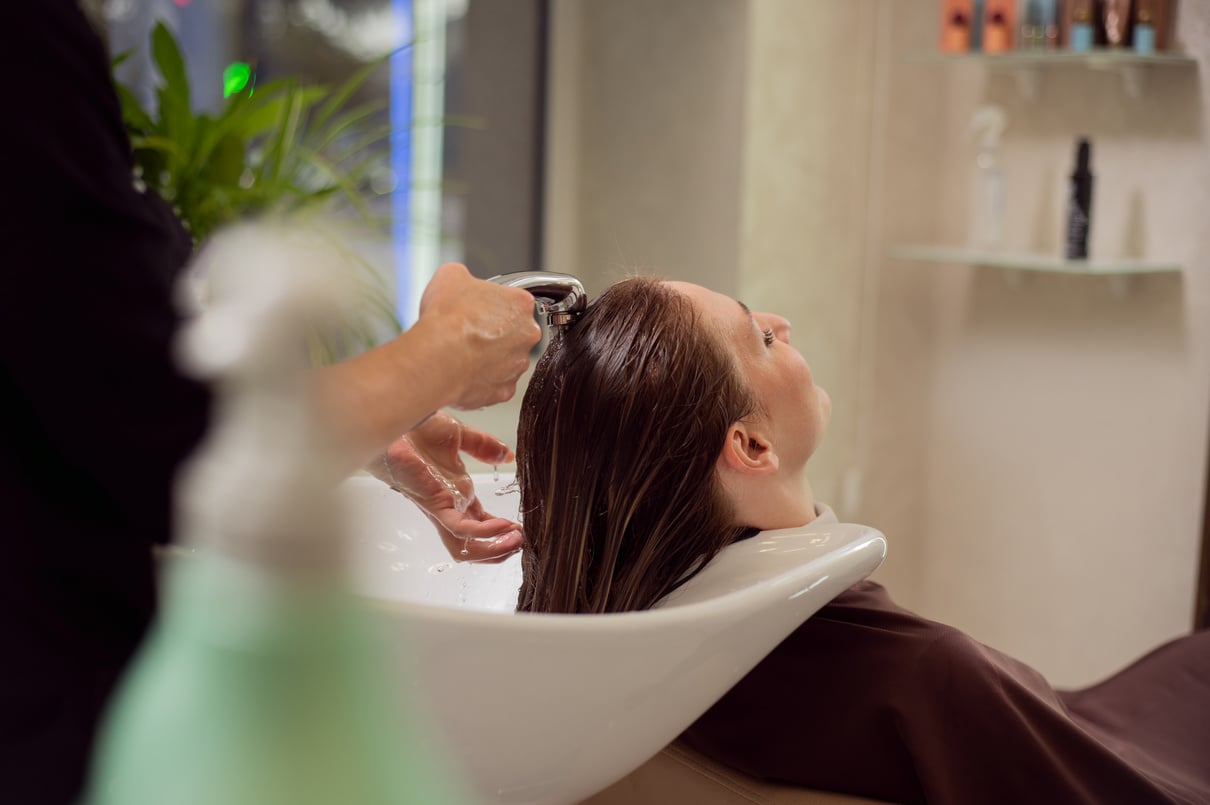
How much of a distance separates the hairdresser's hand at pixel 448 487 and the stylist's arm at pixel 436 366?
0.31 meters

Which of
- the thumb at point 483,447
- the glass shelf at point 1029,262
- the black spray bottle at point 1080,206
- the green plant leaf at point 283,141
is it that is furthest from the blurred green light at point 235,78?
the black spray bottle at point 1080,206

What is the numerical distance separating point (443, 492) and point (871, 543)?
18.7 inches

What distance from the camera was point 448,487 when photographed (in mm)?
1268

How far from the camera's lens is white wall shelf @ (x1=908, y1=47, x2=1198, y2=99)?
2428 millimetres

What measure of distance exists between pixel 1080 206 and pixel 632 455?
70.5 inches

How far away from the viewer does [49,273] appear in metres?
0.68

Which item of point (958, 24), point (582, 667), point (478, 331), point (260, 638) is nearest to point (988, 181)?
point (958, 24)

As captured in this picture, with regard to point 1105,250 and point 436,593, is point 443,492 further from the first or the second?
point 1105,250

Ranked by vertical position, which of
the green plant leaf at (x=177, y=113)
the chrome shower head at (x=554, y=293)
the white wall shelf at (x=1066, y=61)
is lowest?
the chrome shower head at (x=554, y=293)

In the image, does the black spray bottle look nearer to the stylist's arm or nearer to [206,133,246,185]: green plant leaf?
[206,133,246,185]: green plant leaf

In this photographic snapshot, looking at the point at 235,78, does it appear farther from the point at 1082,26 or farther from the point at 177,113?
the point at 1082,26

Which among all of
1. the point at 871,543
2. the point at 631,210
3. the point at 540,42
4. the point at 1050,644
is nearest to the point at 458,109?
the point at 540,42

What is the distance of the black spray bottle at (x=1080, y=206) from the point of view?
248 cm

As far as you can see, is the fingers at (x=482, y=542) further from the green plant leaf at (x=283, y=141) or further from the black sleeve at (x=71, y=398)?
the green plant leaf at (x=283, y=141)
